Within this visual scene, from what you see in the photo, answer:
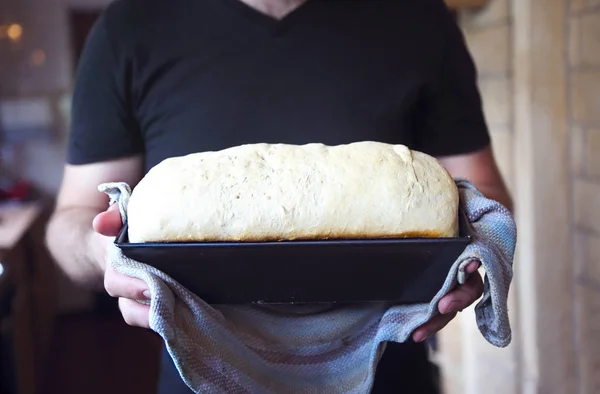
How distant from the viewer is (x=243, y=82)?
81 cm

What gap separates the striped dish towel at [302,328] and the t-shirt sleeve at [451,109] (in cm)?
25

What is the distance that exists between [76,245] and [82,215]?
6 cm

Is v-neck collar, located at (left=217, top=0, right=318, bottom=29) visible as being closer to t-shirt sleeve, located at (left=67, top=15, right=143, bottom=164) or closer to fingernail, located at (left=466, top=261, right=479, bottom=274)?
t-shirt sleeve, located at (left=67, top=15, right=143, bottom=164)

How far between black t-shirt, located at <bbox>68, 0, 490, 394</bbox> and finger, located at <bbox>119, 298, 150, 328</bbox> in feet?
0.81

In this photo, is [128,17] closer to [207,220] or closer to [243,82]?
[243,82]

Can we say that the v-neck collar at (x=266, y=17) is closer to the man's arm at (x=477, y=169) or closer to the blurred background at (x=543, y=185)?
the man's arm at (x=477, y=169)

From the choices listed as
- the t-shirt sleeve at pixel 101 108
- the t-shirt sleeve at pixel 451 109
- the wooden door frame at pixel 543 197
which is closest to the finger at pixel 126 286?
the t-shirt sleeve at pixel 101 108

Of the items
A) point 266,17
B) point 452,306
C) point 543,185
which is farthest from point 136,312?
point 543,185

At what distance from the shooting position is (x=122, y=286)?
53 centimetres

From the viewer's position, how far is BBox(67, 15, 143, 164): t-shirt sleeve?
82 cm

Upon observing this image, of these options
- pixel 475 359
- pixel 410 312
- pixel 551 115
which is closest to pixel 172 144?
pixel 410 312

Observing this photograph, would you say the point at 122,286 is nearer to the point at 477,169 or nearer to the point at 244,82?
the point at 244,82

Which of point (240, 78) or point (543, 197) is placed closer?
point (240, 78)

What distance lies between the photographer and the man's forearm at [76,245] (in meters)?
0.78
